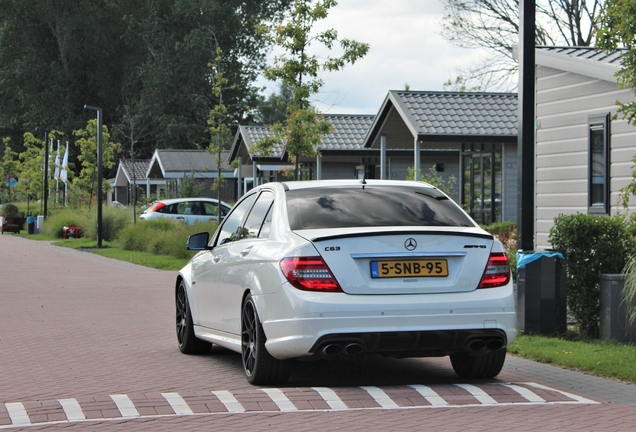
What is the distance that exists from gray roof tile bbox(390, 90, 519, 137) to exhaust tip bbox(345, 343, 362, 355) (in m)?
19.0

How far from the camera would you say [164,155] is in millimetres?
70750

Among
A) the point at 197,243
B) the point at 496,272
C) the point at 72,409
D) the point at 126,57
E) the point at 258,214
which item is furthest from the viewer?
the point at 126,57

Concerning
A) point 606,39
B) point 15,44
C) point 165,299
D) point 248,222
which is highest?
point 15,44

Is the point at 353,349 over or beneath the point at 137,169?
beneath

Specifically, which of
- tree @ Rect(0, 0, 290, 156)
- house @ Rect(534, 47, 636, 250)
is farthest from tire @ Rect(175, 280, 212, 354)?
tree @ Rect(0, 0, 290, 156)

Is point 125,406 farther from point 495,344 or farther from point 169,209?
point 169,209

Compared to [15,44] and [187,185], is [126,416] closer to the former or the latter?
[187,185]

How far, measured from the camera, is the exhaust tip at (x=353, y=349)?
7611mm

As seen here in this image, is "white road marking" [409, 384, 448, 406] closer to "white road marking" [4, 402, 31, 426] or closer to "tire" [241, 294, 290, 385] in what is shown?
"tire" [241, 294, 290, 385]

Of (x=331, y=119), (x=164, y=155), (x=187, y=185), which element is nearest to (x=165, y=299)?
(x=331, y=119)

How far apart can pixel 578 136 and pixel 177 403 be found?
11.2m

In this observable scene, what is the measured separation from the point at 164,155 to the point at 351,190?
63.0m

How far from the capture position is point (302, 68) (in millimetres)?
24875

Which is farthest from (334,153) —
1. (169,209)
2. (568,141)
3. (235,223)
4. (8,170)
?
(8,170)
